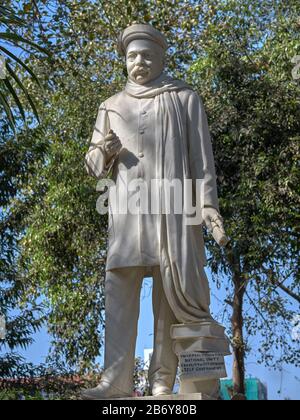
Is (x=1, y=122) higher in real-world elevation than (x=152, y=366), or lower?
higher

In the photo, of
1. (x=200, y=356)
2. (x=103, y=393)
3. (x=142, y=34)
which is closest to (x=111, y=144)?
(x=142, y=34)

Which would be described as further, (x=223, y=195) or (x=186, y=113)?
(x=223, y=195)

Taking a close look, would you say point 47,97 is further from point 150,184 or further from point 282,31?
point 150,184

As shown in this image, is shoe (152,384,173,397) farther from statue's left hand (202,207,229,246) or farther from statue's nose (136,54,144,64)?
statue's nose (136,54,144,64)

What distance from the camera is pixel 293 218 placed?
12359 millimetres

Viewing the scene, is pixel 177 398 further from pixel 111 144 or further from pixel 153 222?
pixel 111 144

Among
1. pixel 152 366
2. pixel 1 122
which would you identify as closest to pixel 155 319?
pixel 152 366

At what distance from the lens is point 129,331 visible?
620 cm

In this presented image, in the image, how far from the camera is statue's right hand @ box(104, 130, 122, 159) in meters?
6.40

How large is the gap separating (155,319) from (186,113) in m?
1.48

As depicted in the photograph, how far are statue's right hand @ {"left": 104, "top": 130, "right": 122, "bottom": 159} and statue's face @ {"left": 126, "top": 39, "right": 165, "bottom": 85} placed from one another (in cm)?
52

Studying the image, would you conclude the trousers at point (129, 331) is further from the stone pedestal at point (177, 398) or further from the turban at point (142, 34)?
the turban at point (142, 34)

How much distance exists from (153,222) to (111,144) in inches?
24.6

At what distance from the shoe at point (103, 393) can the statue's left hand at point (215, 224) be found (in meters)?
1.18
